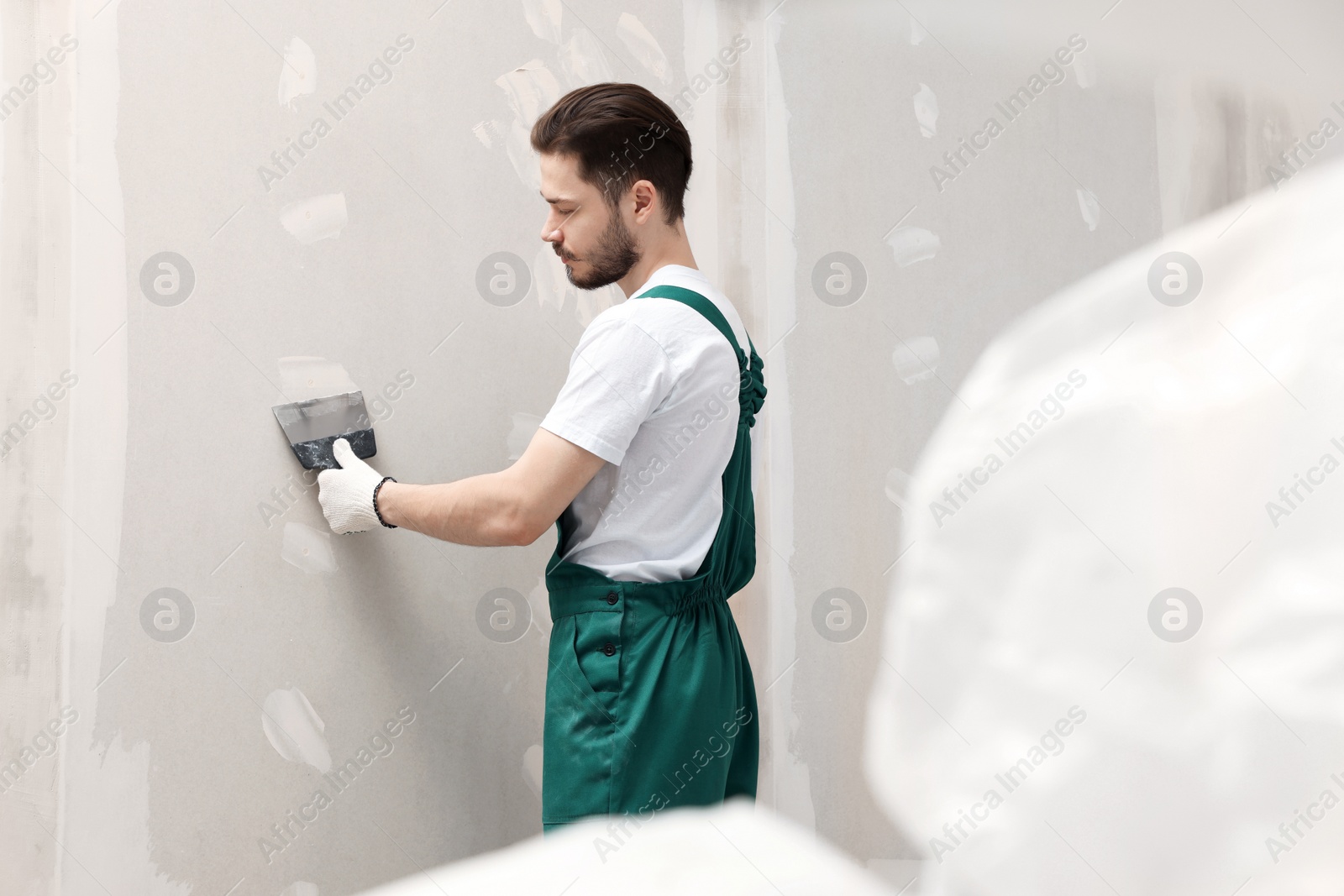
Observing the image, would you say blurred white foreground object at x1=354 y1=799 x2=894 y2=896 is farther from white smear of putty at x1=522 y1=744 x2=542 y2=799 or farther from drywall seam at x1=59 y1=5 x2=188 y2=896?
white smear of putty at x1=522 y1=744 x2=542 y2=799

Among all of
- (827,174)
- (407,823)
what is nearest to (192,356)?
(407,823)

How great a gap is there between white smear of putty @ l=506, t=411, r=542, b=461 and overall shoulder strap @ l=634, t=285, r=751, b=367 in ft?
1.47

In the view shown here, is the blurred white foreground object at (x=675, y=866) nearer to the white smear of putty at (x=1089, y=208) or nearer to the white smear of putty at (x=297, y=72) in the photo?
the white smear of putty at (x=297, y=72)

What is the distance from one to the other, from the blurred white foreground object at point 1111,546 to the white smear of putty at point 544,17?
100cm

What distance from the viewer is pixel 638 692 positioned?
122cm

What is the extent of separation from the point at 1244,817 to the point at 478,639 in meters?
1.10

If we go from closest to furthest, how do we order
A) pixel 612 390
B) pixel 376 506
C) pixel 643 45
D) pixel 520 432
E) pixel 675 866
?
pixel 675 866
pixel 612 390
pixel 376 506
pixel 520 432
pixel 643 45

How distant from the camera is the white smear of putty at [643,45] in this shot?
1.82 metres

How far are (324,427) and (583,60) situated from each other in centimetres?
82

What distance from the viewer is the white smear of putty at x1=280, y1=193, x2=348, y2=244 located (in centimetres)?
143

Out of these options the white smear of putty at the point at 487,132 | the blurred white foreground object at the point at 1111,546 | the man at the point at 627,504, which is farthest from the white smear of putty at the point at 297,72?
the blurred white foreground object at the point at 1111,546

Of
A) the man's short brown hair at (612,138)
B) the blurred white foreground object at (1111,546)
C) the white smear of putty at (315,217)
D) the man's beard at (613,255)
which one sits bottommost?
the blurred white foreground object at (1111,546)

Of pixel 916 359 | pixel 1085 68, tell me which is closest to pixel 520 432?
pixel 916 359

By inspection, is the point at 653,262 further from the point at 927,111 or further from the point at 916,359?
the point at 927,111
